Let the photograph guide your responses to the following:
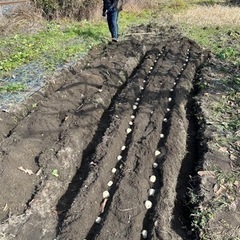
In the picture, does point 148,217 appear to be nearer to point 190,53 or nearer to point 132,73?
point 132,73

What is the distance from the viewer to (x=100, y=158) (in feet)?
16.3

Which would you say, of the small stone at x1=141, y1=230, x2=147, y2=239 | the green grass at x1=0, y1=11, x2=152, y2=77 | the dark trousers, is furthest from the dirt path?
the dark trousers

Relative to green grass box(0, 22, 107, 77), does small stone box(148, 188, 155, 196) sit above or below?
above

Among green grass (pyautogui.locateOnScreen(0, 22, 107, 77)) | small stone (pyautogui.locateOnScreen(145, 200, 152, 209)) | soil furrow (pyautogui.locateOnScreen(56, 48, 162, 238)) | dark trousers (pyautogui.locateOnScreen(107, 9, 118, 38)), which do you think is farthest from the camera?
dark trousers (pyautogui.locateOnScreen(107, 9, 118, 38))

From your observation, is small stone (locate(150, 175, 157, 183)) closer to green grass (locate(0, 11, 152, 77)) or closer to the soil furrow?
the soil furrow

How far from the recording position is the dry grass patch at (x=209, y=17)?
40.9ft

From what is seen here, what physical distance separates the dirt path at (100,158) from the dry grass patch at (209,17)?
5386 millimetres

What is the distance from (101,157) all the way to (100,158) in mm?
22

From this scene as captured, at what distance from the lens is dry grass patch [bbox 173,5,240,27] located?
1247 centimetres

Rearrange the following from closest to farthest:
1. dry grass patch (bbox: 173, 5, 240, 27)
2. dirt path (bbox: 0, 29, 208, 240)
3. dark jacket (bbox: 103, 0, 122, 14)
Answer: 1. dirt path (bbox: 0, 29, 208, 240)
2. dark jacket (bbox: 103, 0, 122, 14)
3. dry grass patch (bbox: 173, 5, 240, 27)

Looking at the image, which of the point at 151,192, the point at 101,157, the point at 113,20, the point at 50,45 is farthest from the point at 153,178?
the point at 113,20

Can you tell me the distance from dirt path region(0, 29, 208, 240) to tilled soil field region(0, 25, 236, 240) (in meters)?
0.01

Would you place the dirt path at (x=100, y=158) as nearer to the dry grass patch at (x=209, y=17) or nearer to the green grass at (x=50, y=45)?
the green grass at (x=50, y=45)

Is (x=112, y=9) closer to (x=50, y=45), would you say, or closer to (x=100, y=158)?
(x=50, y=45)
